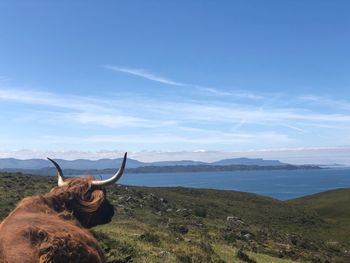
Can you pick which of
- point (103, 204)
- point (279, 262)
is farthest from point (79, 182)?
point (279, 262)

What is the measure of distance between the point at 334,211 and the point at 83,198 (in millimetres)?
64002

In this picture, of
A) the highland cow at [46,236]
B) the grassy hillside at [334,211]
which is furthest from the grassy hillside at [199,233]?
the highland cow at [46,236]

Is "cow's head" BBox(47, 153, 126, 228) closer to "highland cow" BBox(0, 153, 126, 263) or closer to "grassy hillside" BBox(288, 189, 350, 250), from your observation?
"highland cow" BBox(0, 153, 126, 263)

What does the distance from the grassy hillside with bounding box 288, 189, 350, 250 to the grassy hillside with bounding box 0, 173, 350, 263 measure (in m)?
1.03

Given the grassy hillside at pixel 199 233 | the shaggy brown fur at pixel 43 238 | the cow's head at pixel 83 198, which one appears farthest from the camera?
the grassy hillside at pixel 199 233

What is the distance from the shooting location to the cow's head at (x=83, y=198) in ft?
24.0

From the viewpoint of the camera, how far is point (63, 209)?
7129 mm

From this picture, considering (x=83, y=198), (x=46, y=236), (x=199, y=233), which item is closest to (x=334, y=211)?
(x=199, y=233)

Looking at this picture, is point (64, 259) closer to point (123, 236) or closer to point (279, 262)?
point (123, 236)

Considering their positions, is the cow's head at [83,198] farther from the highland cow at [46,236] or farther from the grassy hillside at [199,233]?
the grassy hillside at [199,233]

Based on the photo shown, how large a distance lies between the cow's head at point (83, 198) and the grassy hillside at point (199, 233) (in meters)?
5.37

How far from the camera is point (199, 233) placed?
955 inches

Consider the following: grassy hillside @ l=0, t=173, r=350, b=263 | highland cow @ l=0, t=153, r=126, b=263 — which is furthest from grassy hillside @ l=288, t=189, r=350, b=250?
highland cow @ l=0, t=153, r=126, b=263

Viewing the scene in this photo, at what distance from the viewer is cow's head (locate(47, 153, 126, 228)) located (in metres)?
7.31
